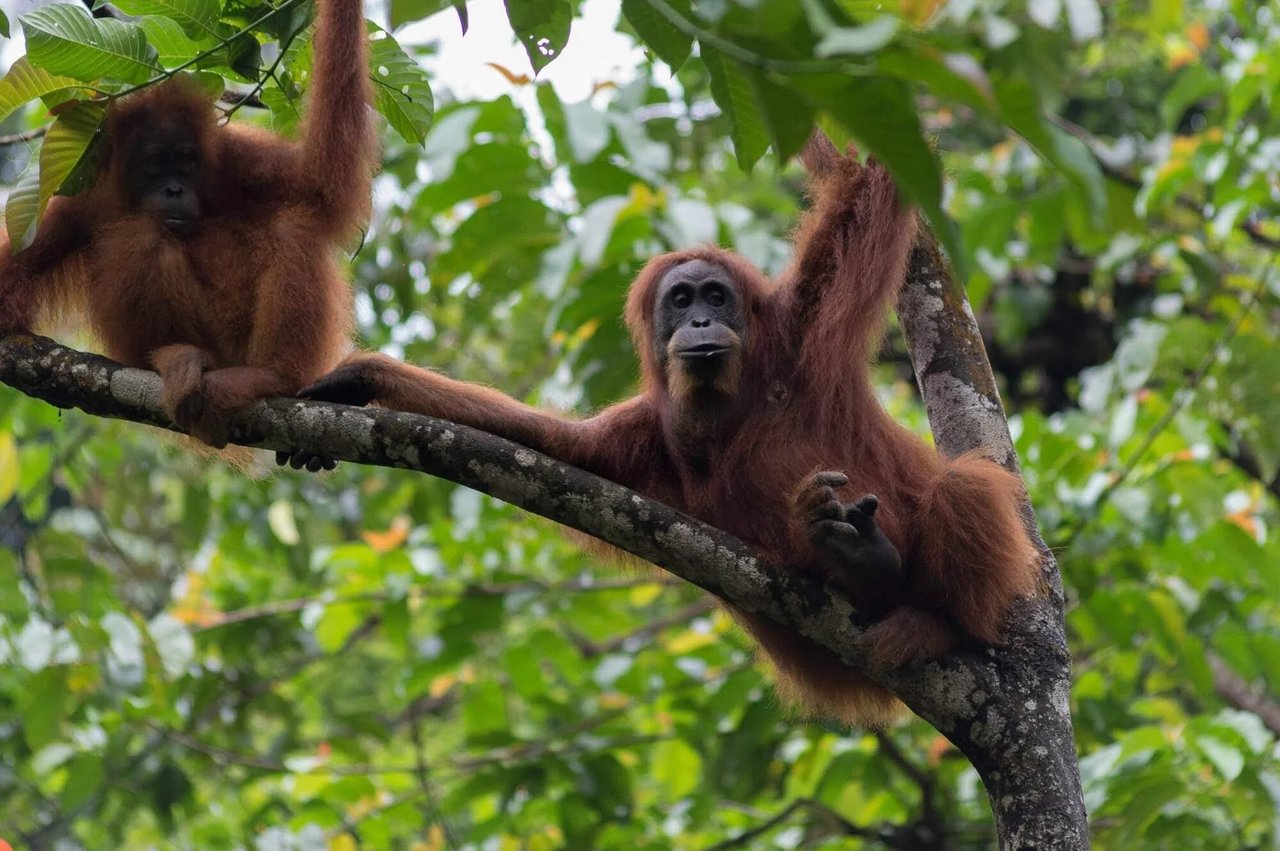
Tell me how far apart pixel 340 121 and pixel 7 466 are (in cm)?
404

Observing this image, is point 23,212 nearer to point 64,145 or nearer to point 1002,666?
point 64,145

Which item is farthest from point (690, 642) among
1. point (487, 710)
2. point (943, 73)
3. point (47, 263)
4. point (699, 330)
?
point (943, 73)

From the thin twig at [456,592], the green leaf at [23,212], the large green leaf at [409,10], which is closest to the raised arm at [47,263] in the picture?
the green leaf at [23,212]

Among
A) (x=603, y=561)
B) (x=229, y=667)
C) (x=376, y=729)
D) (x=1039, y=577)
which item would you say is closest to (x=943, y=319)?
(x=1039, y=577)

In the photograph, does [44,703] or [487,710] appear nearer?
[44,703]

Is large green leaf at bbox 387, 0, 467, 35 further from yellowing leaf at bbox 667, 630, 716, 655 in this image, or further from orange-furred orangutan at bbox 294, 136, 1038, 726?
yellowing leaf at bbox 667, 630, 716, 655

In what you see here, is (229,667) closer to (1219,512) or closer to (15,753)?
(15,753)

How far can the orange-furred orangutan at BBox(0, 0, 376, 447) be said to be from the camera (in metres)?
4.37

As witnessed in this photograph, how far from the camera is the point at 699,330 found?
4277 mm

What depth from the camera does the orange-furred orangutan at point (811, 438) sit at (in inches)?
148

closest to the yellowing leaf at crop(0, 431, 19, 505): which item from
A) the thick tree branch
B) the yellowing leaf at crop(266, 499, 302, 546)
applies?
the yellowing leaf at crop(266, 499, 302, 546)

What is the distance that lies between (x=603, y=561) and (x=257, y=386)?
54.5 inches

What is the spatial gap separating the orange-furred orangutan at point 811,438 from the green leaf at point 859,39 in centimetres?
216

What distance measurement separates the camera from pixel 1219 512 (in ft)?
18.0
